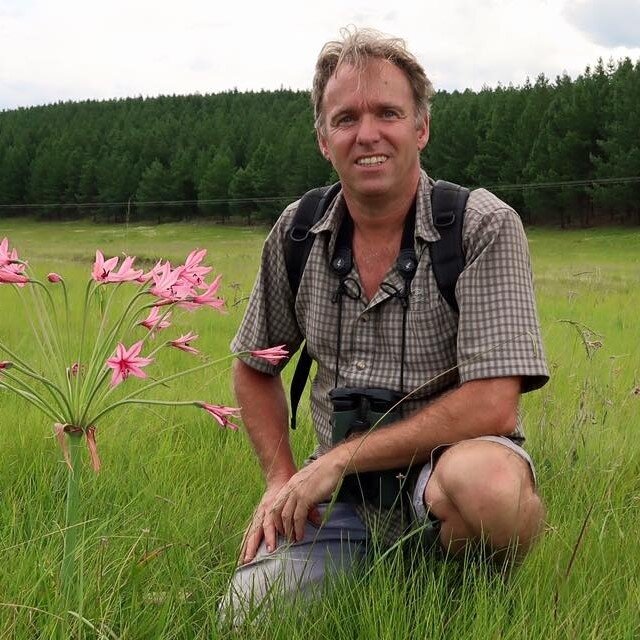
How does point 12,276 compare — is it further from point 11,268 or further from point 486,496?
point 486,496

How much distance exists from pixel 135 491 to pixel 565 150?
52.9m

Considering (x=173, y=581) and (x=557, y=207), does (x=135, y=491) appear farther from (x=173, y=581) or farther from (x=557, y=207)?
(x=557, y=207)

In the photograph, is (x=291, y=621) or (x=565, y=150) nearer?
(x=291, y=621)

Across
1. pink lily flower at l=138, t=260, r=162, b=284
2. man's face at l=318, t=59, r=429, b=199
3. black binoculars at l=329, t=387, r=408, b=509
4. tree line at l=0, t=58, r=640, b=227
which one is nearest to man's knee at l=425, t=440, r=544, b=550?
black binoculars at l=329, t=387, r=408, b=509

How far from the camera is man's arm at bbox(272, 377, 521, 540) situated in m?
2.36

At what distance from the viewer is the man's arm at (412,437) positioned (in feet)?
7.75

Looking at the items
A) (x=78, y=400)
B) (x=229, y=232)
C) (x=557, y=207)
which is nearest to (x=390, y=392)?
(x=78, y=400)

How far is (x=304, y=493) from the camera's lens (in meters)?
2.36

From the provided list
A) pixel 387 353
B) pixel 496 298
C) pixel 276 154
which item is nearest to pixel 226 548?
pixel 387 353

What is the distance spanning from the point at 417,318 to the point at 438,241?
0.82ft

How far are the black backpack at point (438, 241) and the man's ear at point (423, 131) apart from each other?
6.7 inches

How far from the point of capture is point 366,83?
2676 millimetres

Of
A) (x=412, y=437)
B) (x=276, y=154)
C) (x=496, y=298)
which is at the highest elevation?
(x=276, y=154)

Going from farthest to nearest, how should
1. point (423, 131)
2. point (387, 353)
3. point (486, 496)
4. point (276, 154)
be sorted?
point (276, 154) < point (423, 131) < point (387, 353) < point (486, 496)
